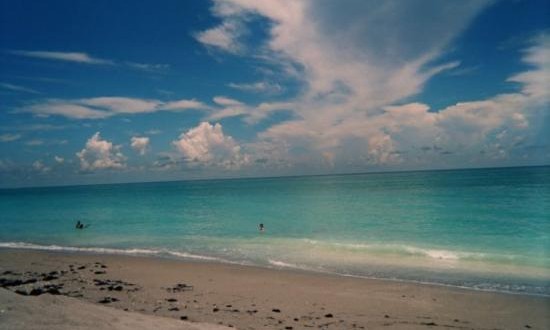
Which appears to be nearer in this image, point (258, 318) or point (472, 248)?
point (258, 318)

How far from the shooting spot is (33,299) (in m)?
8.80

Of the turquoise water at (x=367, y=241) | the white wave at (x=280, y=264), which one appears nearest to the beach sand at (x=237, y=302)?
the white wave at (x=280, y=264)

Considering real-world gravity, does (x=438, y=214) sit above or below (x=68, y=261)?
above

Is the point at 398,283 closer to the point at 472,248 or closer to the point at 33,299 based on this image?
the point at 472,248

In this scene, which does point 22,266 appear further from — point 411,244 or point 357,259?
point 411,244

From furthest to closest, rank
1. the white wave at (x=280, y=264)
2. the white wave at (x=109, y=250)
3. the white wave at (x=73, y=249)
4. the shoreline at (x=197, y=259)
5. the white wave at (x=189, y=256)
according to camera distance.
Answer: the white wave at (x=73, y=249) → the white wave at (x=109, y=250) → the white wave at (x=189, y=256) → the white wave at (x=280, y=264) → the shoreline at (x=197, y=259)

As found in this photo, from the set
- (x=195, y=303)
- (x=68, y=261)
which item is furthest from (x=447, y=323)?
(x=68, y=261)

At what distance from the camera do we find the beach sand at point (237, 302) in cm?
830

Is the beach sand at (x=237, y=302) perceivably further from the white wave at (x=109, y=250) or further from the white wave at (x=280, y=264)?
the white wave at (x=109, y=250)

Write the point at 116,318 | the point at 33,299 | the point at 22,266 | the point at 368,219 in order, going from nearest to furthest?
1. the point at 116,318
2. the point at 33,299
3. the point at 22,266
4. the point at 368,219

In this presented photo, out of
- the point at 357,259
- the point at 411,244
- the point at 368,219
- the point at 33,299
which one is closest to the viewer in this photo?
the point at 33,299

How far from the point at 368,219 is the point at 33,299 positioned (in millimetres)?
33826

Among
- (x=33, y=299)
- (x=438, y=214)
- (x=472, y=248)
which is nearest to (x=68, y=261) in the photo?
(x=33, y=299)

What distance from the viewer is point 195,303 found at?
12969mm
